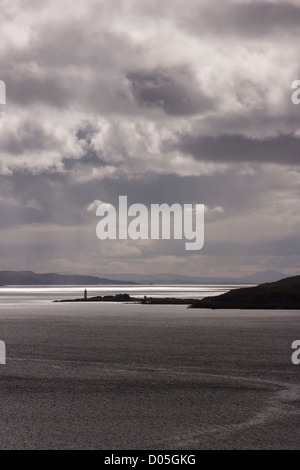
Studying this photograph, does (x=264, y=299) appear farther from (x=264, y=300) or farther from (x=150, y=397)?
(x=150, y=397)

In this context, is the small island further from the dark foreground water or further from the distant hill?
the dark foreground water

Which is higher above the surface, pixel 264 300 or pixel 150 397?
pixel 264 300

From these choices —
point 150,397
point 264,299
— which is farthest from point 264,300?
point 150,397

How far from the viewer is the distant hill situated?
18188 centimetres

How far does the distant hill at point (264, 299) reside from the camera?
181875mm

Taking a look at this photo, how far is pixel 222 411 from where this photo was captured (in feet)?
89.9

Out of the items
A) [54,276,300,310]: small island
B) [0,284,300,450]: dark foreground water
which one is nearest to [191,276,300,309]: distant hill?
[54,276,300,310]: small island

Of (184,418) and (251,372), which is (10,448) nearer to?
(184,418)

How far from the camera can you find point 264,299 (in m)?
187

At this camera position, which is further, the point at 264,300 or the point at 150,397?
the point at 264,300

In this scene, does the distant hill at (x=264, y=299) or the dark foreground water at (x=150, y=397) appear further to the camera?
the distant hill at (x=264, y=299)

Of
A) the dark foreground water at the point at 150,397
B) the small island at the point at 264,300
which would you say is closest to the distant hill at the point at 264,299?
the small island at the point at 264,300

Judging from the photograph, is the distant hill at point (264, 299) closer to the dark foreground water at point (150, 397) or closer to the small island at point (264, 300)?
the small island at point (264, 300)
